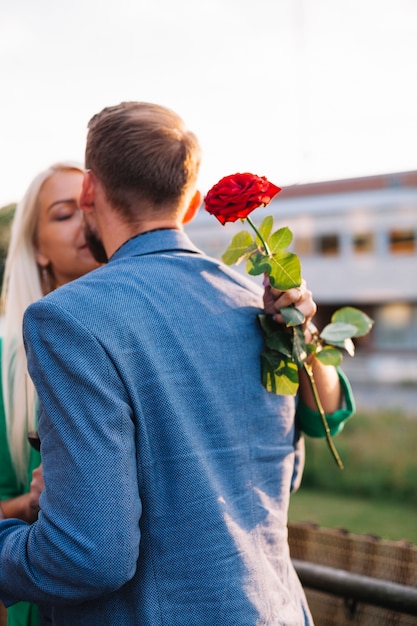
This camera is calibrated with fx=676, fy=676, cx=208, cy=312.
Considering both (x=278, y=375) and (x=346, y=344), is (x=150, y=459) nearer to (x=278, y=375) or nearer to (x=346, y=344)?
(x=278, y=375)

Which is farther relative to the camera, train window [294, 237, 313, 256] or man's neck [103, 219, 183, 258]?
train window [294, 237, 313, 256]

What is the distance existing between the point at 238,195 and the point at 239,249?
0.14 meters

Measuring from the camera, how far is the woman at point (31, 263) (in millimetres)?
1896

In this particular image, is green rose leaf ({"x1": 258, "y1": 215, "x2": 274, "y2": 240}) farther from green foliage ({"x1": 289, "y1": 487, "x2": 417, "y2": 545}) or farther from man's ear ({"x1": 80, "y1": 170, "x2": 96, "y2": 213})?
green foliage ({"x1": 289, "y1": 487, "x2": 417, "y2": 545})

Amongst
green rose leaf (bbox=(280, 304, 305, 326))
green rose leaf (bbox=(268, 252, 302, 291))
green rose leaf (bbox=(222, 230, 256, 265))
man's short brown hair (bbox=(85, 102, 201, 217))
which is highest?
man's short brown hair (bbox=(85, 102, 201, 217))

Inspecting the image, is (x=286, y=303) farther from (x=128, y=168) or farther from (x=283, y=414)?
(x=128, y=168)

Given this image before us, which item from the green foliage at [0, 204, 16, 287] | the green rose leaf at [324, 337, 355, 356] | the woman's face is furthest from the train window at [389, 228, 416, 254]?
the green rose leaf at [324, 337, 355, 356]

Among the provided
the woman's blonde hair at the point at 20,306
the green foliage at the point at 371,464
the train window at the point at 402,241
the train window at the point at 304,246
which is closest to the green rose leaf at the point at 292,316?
the woman's blonde hair at the point at 20,306

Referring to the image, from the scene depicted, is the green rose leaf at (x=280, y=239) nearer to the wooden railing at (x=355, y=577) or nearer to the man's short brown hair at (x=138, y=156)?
the man's short brown hair at (x=138, y=156)

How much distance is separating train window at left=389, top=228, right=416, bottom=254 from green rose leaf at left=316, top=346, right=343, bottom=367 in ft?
85.8

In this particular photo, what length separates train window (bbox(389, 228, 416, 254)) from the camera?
2661cm

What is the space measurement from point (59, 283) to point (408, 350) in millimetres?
29832

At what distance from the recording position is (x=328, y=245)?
27.8m

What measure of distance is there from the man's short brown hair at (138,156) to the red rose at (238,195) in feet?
0.24
